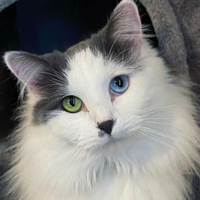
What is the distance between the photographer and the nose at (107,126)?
971 millimetres

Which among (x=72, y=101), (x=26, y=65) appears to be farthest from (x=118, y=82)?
(x=26, y=65)

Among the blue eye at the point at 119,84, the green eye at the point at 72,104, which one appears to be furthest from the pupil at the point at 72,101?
the blue eye at the point at 119,84

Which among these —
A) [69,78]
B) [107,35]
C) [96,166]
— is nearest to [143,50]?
[107,35]

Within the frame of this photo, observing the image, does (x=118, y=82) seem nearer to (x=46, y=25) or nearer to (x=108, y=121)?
(x=108, y=121)

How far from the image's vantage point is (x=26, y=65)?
109 cm

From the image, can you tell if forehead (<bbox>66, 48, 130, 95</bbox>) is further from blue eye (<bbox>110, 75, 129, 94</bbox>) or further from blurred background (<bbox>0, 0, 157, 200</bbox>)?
blurred background (<bbox>0, 0, 157, 200</bbox>)

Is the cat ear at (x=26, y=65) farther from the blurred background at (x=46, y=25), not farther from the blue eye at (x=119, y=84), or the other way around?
the blurred background at (x=46, y=25)

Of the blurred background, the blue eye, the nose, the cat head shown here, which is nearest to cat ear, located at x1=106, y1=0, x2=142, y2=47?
the cat head

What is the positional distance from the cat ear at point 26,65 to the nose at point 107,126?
257mm

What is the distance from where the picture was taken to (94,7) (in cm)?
163

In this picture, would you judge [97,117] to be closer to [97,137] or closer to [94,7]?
[97,137]

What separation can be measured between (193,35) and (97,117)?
0.52 meters

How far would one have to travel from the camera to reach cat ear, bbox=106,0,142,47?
1.08 meters

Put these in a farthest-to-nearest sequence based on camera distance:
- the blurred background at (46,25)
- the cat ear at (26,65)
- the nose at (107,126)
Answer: the blurred background at (46,25)
the cat ear at (26,65)
the nose at (107,126)
